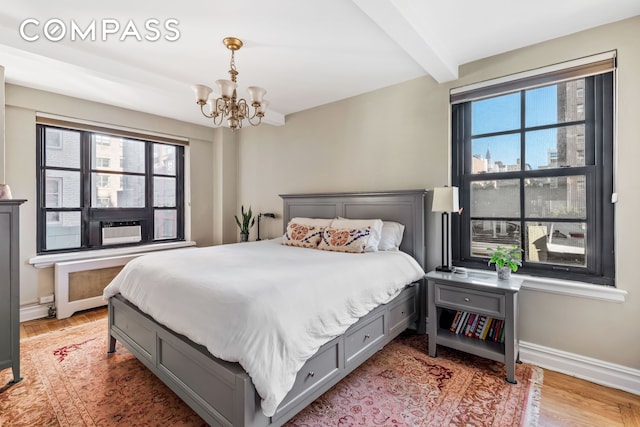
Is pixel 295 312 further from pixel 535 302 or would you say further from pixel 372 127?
pixel 372 127

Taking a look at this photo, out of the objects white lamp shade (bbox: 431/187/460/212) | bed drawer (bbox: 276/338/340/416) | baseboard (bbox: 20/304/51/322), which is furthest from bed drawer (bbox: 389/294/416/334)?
baseboard (bbox: 20/304/51/322)

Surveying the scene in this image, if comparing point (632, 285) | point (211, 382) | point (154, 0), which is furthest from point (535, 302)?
point (154, 0)

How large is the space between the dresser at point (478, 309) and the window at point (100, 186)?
389 centimetres

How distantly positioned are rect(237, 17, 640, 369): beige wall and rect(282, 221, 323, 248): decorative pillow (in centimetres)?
72

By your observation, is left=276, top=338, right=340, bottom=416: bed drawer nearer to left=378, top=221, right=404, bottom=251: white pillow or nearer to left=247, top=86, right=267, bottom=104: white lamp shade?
left=378, top=221, right=404, bottom=251: white pillow

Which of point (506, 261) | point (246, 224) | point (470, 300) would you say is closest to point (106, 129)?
point (246, 224)

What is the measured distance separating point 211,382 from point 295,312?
0.54m

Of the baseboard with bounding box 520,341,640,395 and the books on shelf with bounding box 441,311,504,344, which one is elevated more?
the books on shelf with bounding box 441,311,504,344

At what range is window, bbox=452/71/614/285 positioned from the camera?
84.9 inches

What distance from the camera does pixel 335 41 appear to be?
233cm

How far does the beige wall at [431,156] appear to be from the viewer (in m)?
2.00

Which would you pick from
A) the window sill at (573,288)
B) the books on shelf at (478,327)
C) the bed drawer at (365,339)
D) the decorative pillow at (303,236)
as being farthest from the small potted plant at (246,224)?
the window sill at (573,288)

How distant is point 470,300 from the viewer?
2189 mm

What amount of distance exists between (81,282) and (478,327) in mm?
4170
